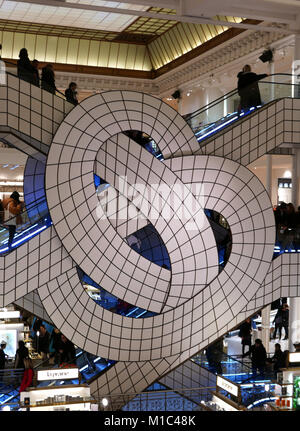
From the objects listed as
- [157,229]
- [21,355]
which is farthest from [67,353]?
[157,229]

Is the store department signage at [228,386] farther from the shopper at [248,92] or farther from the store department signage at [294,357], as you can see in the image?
the shopper at [248,92]

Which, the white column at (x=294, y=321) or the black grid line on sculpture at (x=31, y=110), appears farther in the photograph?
the white column at (x=294, y=321)

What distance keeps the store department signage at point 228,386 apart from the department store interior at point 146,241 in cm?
3

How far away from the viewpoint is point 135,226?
710 inches

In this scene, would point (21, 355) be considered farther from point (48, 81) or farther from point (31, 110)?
point (48, 81)

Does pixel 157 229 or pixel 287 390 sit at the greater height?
pixel 157 229

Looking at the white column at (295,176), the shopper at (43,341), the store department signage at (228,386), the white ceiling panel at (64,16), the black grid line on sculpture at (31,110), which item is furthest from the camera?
the white ceiling panel at (64,16)

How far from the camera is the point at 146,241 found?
69.1ft

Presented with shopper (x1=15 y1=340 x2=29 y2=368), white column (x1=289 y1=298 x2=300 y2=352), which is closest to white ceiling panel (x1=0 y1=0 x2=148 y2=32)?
white column (x1=289 y1=298 x2=300 y2=352)

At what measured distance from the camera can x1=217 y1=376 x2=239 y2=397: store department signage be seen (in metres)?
15.9

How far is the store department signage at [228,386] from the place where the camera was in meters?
15.9

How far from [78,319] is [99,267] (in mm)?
1512

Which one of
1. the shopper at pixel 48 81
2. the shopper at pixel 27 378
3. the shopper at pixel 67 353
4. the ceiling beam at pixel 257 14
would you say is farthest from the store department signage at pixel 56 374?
the ceiling beam at pixel 257 14

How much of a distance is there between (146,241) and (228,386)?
6223 mm
